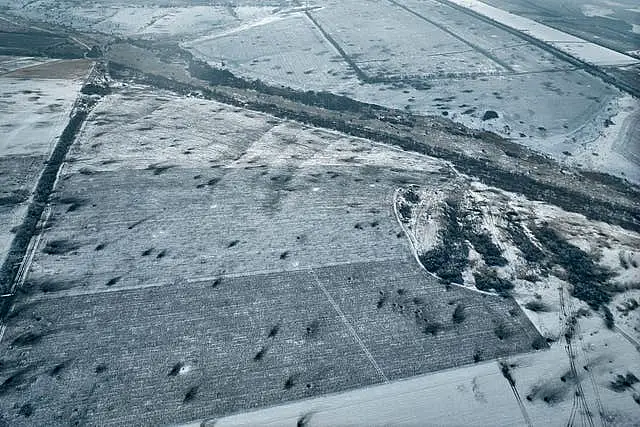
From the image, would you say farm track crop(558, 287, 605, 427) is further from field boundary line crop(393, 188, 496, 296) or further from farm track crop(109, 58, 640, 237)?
farm track crop(109, 58, 640, 237)

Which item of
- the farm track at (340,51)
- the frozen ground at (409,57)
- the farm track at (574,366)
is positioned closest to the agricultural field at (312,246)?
the farm track at (574,366)

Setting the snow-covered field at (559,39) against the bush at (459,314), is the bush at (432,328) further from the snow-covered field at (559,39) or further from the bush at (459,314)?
the snow-covered field at (559,39)

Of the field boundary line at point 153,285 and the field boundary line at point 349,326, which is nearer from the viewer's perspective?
the field boundary line at point 349,326

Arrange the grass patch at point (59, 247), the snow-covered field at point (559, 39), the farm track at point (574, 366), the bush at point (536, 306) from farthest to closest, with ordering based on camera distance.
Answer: the snow-covered field at point (559, 39) < the grass patch at point (59, 247) < the bush at point (536, 306) < the farm track at point (574, 366)

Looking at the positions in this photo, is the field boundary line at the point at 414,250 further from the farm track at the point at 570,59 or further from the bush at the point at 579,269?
the farm track at the point at 570,59

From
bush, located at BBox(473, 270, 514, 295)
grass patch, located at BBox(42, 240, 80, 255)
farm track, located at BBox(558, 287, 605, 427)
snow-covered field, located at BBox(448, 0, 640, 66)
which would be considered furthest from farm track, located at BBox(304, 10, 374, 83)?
grass patch, located at BBox(42, 240, 80, 255)

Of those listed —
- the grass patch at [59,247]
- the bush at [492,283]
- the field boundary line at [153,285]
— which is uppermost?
the grass patch at [59,247]

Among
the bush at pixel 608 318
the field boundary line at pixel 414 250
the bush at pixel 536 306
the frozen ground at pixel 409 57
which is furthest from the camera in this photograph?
the frozen ground at pixel 409 57

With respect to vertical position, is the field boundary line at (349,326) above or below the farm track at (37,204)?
below

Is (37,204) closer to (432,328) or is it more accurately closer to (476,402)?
(432,328)
